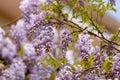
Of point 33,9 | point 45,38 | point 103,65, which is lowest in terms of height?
point 103,65

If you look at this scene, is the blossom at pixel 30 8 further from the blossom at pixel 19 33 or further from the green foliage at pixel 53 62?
the green foliage at pixel 53 62

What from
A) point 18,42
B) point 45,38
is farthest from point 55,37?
point 18,42

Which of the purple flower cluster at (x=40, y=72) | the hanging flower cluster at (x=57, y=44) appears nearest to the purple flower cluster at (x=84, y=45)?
the hanging flower cluster at (x=57, y=44)

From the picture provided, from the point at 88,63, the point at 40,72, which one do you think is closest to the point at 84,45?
the point at 88,63

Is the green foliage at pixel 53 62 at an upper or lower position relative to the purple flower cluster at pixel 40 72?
lower

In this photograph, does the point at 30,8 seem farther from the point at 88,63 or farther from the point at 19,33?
the point at 88,63

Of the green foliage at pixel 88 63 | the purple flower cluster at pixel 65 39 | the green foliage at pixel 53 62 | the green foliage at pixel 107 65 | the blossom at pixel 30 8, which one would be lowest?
the green foliage at pixel 107 65

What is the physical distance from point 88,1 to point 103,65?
0.88ft

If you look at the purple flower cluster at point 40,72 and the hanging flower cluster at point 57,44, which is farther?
the purple flower cluster at point 40,72

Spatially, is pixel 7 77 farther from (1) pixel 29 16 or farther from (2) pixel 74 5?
(2) pixel 74 5

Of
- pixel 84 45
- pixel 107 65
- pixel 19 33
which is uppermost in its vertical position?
pixel 19 33

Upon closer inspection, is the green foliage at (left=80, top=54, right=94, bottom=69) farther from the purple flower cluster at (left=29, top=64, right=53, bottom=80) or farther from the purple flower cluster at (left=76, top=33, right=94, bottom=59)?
the purple flower cluster at (left=29, top=64, right=53, bottom=80)

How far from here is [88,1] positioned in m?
1.34

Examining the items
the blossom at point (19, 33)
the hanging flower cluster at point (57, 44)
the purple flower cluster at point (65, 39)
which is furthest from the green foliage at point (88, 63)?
the blossom at point (19, 33)
